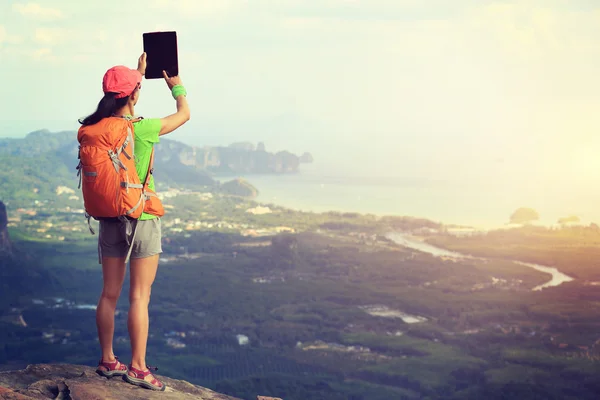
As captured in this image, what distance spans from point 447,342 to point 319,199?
22965 millimetres

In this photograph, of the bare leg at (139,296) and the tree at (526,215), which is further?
the tree at (526,215)

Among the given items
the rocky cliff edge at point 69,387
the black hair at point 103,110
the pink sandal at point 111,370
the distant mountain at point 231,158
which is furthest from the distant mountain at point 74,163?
the black hair at point 103,110

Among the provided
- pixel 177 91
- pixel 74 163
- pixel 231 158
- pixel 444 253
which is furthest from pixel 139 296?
pixel 231 158

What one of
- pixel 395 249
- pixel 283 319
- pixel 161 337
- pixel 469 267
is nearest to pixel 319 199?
pixel 395 249

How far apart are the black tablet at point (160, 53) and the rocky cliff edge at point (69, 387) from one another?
1545 mm

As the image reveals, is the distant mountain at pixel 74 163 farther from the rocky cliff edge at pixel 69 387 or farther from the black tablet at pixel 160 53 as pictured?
the black tablet at pixel 160 53

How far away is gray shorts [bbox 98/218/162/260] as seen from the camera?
3859 mm

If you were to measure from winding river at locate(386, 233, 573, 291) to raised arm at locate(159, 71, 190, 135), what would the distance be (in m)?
35.3

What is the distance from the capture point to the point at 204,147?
227ft

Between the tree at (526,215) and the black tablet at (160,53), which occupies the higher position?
the black tablet at (160,53)

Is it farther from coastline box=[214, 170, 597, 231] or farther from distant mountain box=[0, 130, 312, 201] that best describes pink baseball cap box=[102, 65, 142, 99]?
distant mountain box=[0, 130, 312, 201]

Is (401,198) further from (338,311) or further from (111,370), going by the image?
(111,370)

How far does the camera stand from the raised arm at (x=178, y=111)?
12.6 feet

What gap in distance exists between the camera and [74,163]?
203 feet
